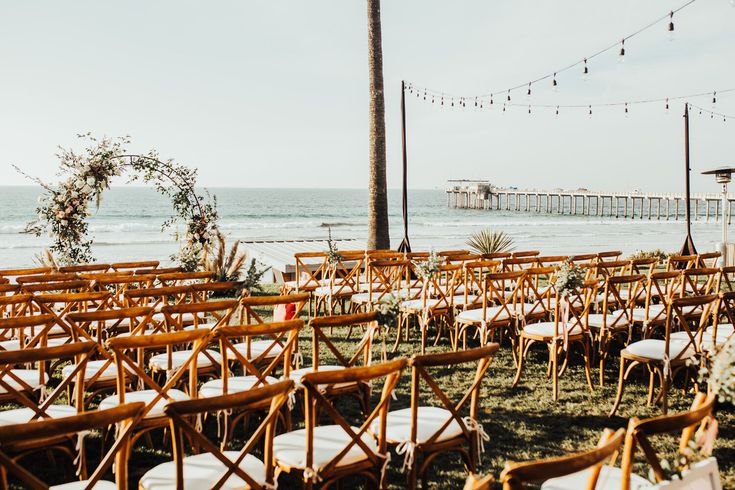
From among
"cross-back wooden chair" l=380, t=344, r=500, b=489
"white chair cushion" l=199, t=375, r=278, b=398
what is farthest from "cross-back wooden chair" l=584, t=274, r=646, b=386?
"white chair cushion" l=199, t=375, r=278, b=398

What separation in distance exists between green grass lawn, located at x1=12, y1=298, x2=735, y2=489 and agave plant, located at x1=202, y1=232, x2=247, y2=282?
5311mm

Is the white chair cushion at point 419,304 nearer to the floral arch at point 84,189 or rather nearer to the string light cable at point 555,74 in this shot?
the floral arch at point 84,189

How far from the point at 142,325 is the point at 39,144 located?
182 feet

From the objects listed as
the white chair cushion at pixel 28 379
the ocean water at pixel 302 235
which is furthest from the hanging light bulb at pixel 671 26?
the ocean water at pixel 302 235

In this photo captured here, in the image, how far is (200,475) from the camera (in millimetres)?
2705

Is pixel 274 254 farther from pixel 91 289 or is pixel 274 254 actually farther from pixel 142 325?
pixel 142 325

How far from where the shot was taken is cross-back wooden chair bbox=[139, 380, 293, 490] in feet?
7.53

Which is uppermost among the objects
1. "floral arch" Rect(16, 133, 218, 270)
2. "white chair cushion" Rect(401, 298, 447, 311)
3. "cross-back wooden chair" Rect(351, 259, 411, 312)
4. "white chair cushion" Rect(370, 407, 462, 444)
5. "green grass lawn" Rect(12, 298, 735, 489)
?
"floral arch" Rect(16, 133, 218, 270)

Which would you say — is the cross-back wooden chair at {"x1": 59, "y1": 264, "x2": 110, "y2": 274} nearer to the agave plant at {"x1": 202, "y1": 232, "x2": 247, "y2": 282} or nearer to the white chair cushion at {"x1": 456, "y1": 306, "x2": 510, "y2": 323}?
the agave plant at {"x1": 202, "y1": 232, "x2": 247, "y2": 282}

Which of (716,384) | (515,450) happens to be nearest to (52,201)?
(515,450)

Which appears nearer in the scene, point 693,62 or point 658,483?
point 658,483

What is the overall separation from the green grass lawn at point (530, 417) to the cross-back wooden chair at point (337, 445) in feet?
2.45

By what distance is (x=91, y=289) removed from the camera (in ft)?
20.2

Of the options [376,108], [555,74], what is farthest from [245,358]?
[555,74]
